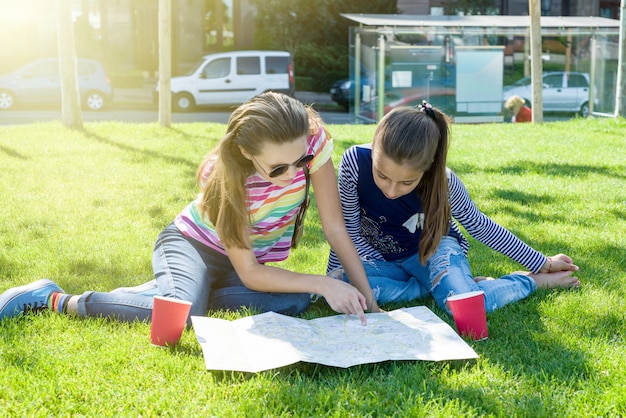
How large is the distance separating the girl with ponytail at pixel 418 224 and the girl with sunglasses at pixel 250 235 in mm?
284

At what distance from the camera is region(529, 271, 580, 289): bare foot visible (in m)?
3.45

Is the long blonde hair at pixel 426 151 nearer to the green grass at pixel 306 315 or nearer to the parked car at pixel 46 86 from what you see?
the green grass at pixel 306 315

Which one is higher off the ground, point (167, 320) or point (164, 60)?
point (164, 60)

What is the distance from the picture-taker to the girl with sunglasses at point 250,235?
2.85m

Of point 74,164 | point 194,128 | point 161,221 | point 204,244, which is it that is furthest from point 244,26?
point 204,244

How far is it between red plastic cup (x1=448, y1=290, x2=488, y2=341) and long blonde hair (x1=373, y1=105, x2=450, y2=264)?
462 mm

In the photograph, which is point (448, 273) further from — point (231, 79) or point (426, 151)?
point (231, 79)

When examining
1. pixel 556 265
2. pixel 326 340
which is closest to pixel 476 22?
pixel 556 265

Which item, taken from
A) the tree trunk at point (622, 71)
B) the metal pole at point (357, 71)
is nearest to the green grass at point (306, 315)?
the tree trunk at point (622, 71)

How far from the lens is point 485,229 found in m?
3.37

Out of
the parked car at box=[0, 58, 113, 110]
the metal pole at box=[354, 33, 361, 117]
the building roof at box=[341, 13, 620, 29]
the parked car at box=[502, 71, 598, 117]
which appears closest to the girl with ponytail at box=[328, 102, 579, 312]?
the building roof at box=[341, 13, 620, 29]

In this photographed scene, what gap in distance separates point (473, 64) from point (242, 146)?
1240 centimetres

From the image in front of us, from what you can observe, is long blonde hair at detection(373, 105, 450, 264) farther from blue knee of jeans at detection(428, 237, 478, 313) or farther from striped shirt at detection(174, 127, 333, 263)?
striped shirt at detection(174, 127, 333, 263)

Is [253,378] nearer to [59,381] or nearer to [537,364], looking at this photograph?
[59,381]
